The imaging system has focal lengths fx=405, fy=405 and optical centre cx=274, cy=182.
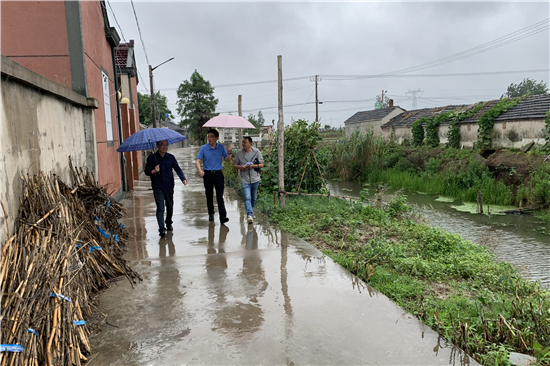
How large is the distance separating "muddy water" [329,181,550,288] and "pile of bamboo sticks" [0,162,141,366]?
18.9 feet

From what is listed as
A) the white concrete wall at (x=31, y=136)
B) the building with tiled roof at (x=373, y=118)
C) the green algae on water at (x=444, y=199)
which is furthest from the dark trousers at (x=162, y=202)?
the building with tiled roof at (x=373, y=118)

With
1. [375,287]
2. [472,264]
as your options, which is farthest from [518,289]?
[375,287]

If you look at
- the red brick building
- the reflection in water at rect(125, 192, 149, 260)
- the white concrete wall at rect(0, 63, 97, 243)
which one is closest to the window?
the red brick building

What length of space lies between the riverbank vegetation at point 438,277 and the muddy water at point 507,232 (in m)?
1.06

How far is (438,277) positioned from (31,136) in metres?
4.88

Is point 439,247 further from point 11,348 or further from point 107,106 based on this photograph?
point 107,106

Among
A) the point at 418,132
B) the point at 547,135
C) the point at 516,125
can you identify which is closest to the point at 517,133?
the point at 516,125

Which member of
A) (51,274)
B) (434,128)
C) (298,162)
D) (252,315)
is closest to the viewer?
(51,274)

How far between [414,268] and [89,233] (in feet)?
12.4

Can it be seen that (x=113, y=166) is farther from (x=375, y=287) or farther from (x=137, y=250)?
(x=375, y=287)

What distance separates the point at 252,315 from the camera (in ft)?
12.0

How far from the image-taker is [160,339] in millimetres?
3242

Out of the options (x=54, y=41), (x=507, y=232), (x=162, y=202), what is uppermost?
(x=54, y=41)

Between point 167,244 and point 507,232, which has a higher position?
point 167,244
